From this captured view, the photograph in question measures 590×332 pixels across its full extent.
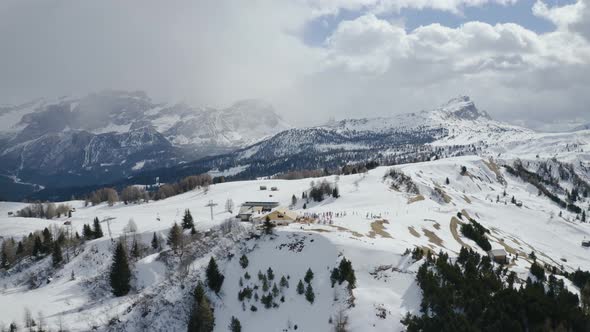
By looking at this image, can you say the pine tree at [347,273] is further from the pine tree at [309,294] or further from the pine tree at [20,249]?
the pine tree at [20,249]

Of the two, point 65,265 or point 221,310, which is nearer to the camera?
point 221,310

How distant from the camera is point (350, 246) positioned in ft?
238

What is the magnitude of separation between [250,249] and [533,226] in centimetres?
12780

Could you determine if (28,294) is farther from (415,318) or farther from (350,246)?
(415,318)

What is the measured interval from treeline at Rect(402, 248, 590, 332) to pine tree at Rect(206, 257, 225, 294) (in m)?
32.9

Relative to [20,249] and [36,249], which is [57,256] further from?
[20,249]

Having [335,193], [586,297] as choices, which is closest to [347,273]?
[586,297]

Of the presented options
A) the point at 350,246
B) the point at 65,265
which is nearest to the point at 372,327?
the point at 350,246

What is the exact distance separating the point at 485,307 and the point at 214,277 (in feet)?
141

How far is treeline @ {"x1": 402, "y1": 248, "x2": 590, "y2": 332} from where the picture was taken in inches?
1934

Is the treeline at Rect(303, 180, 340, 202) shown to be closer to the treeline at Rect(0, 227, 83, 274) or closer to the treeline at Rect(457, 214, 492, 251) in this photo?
the treeline at Rect(457, 214, 492, 251)

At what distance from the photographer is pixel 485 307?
53.1 m

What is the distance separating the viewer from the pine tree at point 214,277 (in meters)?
71.3

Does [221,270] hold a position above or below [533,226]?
above
